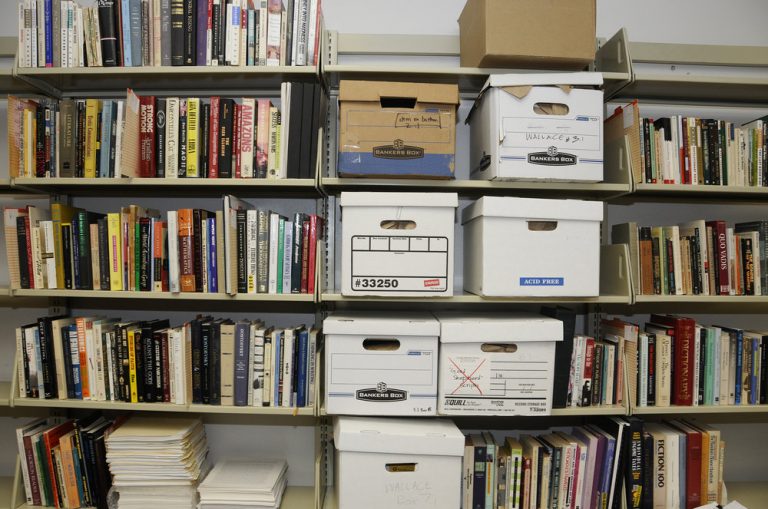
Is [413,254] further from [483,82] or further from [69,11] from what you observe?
[69,11]

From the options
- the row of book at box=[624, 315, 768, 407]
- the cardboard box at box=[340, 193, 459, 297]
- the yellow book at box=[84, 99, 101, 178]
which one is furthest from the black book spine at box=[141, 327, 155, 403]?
the row of book at box=[624, 315, 768, 407]

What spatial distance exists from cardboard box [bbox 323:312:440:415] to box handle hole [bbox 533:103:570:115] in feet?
2.58

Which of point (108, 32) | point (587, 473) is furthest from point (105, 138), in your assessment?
point (587, 473)

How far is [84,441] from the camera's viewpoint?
61.5 inches

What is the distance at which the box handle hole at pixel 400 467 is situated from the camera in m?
1.43

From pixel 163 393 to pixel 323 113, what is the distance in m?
1.15

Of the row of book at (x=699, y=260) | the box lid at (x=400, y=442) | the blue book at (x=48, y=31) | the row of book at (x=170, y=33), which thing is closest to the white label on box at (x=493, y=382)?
the box lid at (x=400, y=442)

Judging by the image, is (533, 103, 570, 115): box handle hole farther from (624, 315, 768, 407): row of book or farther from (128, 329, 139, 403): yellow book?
(128, 329, 139, 403): yellow book

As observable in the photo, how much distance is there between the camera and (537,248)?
4.71 ft

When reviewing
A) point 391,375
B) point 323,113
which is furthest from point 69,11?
point 391,375

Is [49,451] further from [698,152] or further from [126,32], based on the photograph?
[698,152]

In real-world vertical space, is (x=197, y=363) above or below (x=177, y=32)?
below

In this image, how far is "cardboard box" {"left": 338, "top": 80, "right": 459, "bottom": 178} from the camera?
4.66 ft

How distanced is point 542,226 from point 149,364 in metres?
1.44
